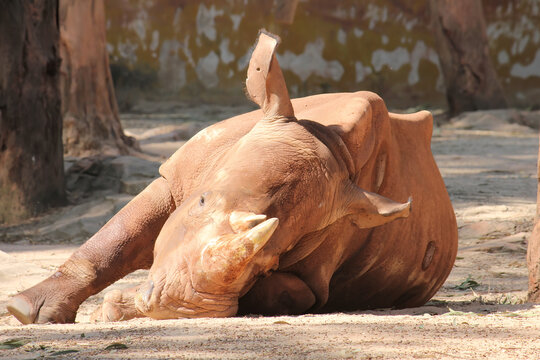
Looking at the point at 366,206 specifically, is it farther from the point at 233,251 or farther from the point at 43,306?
the point at 43,306

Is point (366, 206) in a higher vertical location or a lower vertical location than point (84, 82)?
lower

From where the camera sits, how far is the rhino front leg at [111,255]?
3865 millimetres

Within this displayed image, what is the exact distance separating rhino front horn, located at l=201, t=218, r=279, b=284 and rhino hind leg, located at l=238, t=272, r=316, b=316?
1.26 ft

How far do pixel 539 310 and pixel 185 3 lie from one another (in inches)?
566

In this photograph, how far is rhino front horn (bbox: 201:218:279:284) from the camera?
9.57 feet

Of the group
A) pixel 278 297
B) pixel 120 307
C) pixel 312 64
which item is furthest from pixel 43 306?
pixel 312 64

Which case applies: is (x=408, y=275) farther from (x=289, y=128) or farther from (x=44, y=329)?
(x=44, y=329)

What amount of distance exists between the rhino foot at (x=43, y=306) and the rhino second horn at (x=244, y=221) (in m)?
1.19

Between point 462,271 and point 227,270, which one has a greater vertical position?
point 227,270

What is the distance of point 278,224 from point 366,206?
16.2 inches

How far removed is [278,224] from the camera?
→ 321 cm

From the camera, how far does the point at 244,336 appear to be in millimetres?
2730

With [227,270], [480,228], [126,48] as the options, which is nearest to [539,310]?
[227,270]

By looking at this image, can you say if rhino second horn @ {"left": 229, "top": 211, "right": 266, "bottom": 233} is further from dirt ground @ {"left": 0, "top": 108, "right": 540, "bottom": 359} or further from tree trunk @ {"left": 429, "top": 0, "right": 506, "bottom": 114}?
tree trunk @ {"left": 429, "top": 0, "right": 506, "bottom": 114}
